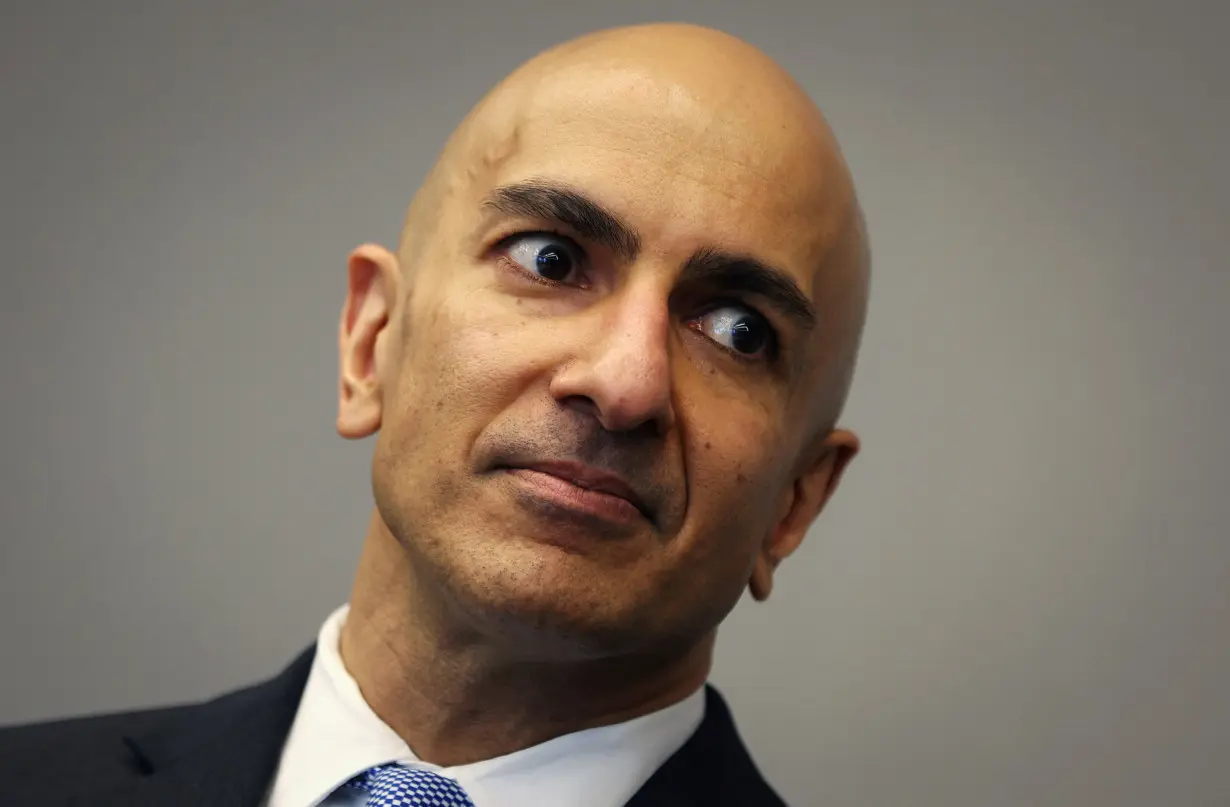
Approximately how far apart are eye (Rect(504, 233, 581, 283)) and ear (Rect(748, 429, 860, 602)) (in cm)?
51

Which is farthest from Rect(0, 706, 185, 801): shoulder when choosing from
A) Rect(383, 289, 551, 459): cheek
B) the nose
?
the nose

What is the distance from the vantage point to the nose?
1676mm

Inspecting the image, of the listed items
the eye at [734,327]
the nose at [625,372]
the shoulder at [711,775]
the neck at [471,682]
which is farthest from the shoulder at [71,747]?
the eye at [734,327]

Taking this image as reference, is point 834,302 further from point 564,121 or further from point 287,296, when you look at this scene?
point 287,296

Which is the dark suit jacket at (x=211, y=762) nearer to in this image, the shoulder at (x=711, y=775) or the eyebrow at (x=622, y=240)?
the shoulder at (x=711, y=775)

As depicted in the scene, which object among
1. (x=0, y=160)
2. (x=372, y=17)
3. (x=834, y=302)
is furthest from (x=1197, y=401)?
(x=0, y=160)

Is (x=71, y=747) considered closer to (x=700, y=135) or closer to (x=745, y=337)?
(x=745, y=337)

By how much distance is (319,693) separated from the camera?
2.08 m

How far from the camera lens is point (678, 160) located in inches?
72.1

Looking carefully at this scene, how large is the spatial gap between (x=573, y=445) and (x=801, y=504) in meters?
0.57

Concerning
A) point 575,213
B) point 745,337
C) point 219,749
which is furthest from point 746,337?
point 219,749

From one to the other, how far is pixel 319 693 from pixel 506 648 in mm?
391

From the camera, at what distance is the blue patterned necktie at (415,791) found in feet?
5.91

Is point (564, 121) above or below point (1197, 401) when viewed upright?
above
